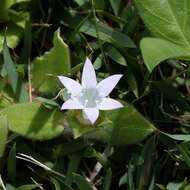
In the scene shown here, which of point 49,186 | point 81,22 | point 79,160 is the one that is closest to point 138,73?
point 81,22

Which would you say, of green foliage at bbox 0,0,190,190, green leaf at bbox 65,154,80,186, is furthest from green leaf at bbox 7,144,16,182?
green leaf at bbox 65,154,80,186

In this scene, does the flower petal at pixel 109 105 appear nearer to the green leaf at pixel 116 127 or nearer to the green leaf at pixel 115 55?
the green leaf at pixel 116 127

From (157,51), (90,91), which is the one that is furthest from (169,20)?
(90,91)

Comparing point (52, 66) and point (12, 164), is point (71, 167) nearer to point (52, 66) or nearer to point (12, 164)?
point (12, 164)

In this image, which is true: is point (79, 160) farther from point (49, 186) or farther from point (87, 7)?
point (87, 7)

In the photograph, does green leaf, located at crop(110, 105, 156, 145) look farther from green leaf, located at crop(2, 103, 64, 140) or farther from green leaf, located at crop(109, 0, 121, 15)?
green leaf, located at crop(109, 0, 121, 15)

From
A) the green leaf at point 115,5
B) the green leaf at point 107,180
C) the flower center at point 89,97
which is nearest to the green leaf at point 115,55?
the green leaf at point 115,5
